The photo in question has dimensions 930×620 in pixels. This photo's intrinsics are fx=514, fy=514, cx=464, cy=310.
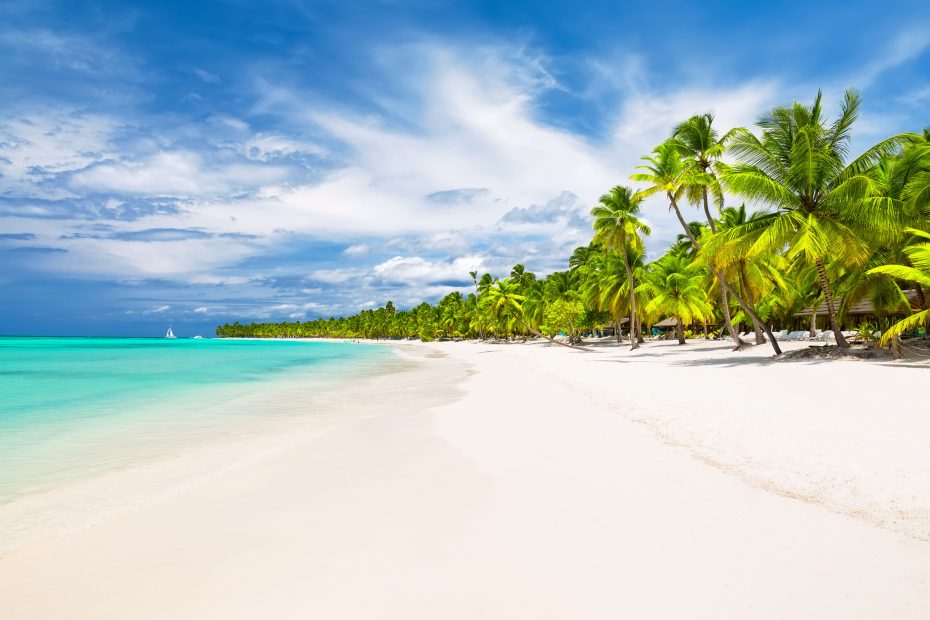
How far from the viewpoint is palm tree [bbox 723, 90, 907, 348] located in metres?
17.1

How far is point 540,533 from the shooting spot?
449 cm

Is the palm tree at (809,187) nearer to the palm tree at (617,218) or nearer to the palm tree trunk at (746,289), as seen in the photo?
the palm tree trunk at (746,289)

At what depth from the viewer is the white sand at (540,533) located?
3416 millimetres

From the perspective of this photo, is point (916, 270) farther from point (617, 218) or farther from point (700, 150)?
point (617, 218)

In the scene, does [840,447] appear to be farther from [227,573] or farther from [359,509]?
[227,573]

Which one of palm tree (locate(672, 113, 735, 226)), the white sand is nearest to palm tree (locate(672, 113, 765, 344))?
palm tree (locate(672, 113, 735, 226))

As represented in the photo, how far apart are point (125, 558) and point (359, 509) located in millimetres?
2035

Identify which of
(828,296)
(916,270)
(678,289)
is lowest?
(828,296)

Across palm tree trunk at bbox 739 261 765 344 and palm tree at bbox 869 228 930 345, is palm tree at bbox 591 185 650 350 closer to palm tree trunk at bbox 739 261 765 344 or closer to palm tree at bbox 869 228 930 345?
palm tree trunk at bbox 739 261 765 344

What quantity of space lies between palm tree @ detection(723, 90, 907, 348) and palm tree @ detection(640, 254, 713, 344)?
1846 centimetres

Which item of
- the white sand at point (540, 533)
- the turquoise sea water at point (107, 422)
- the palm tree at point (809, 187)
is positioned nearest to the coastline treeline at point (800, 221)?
the palm tree at point (809, 187)

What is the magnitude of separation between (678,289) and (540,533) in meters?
37.2

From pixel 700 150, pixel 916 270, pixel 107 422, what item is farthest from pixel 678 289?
pixel 107 422

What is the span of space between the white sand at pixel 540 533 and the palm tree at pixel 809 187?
10.7m
